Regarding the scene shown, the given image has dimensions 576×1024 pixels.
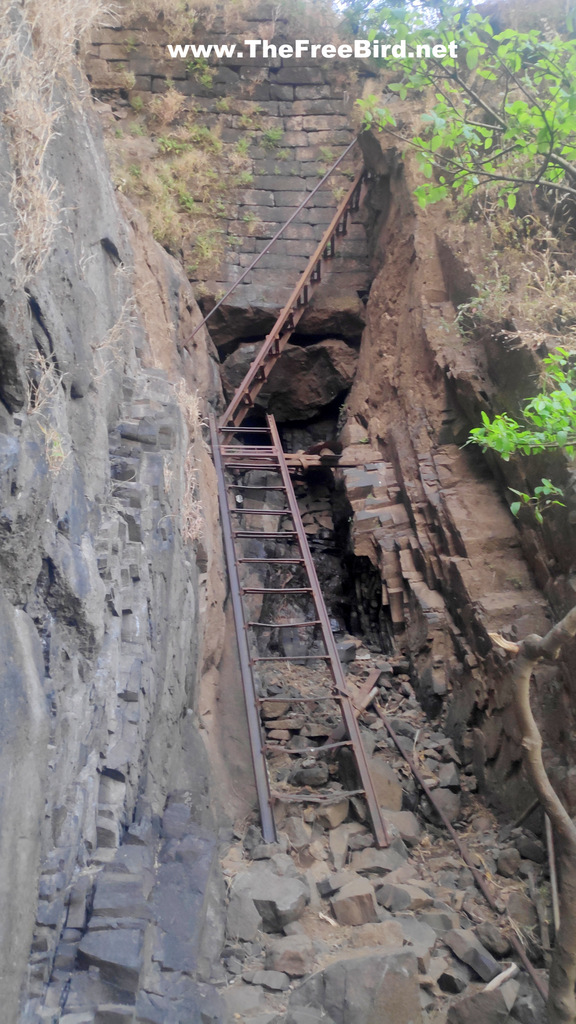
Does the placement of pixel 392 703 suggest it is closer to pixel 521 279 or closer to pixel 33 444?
pixel 521 279

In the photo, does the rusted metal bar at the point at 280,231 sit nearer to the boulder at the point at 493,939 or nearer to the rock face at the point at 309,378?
the rock face at the point at 309,378

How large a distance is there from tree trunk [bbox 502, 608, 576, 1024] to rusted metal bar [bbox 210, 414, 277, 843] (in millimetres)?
2056

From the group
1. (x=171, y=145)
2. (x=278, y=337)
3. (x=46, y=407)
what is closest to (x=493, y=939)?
(x=46, y=407)

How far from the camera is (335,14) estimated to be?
11.2m

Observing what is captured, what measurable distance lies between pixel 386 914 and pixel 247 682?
1.98 metres

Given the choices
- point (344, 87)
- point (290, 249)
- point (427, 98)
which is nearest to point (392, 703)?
point (290, 249)

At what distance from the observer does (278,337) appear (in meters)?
9.16

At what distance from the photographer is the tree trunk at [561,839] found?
2.94m

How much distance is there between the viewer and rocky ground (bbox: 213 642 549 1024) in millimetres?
3217

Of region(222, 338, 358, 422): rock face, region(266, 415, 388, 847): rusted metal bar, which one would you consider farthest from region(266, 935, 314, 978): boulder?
region(222, 338, 358, 422): rock face

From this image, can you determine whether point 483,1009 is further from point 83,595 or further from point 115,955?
point 83,595

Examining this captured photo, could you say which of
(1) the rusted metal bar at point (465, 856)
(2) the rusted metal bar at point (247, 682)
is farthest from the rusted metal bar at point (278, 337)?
(1) the rusted metal bar at point (465, 856)

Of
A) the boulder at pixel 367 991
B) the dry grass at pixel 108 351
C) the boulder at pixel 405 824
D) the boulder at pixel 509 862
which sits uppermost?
the dry grass at pixel 108 351

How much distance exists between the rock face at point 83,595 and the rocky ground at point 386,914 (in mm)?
745
